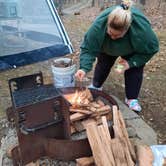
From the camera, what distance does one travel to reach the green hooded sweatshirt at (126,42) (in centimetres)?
256

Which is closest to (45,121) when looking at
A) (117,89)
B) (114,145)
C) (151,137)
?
(114,145)

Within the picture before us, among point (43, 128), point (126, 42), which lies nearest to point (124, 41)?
point (126, 42)

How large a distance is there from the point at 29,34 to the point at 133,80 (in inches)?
76.2

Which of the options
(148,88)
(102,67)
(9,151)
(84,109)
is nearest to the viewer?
(9,151)

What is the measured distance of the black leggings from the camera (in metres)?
2.90

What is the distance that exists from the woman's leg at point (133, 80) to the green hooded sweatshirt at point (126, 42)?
0.43ft

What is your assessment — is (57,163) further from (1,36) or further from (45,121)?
(1,36)

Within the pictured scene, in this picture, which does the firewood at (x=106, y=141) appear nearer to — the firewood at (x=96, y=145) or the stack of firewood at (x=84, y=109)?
the firewood at (x=96, y=145)

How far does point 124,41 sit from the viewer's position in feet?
8.66

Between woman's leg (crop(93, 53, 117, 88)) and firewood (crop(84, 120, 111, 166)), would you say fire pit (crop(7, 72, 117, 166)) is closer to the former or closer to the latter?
firewood (crop(84, 120, 111, 166))

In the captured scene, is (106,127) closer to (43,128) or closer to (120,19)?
(43,128)

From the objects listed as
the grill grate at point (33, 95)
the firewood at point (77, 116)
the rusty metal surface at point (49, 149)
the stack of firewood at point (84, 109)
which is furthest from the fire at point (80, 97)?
the rusty metal surface at point (49, 149)

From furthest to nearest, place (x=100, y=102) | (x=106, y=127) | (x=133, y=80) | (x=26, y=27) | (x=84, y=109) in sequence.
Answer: (x=26, y=27) → (x=133, y=80) → (x=100, y=102) → (x=84, y=109) → (x=106, y=127)

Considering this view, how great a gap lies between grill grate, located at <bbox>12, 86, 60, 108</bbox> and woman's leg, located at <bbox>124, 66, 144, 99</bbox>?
0.89 m
